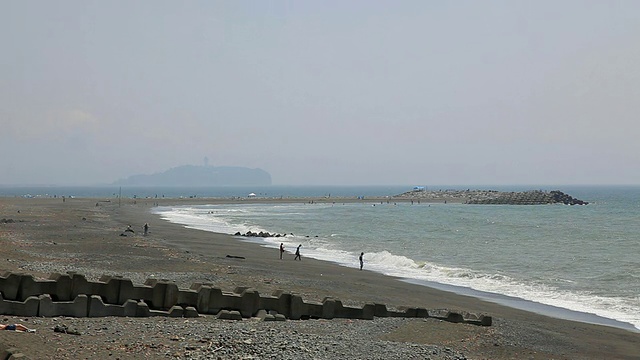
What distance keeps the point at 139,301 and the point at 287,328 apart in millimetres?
3594

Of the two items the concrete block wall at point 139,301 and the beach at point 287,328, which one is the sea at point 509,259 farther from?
the concrete block wall at point 139,301

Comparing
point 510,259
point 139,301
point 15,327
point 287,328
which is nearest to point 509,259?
point 510,259

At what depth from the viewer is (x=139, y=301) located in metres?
15.4

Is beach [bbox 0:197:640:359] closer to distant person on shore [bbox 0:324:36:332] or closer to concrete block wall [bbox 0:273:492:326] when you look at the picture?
distant person on shore [bbox 0:324:36:332]

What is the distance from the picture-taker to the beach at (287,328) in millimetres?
12211

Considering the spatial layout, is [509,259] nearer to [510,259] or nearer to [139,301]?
[510,259]

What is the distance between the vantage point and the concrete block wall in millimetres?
14289

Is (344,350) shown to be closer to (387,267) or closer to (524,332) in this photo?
(524,332)

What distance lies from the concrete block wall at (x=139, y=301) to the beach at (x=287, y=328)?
1.42 ft

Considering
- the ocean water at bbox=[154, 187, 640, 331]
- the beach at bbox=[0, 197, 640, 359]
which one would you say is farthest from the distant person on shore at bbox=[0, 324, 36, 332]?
the ocean water at bbox=[154, 187, 640, 331]

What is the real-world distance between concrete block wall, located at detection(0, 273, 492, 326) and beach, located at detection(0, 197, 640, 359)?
→ 434 mm

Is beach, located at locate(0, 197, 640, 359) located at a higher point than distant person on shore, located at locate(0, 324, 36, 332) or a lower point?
lower

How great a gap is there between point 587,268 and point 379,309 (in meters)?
25.0

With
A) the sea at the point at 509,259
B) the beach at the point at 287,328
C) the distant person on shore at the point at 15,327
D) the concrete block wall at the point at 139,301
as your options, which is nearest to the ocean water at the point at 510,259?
the sea at the point at 509,259
